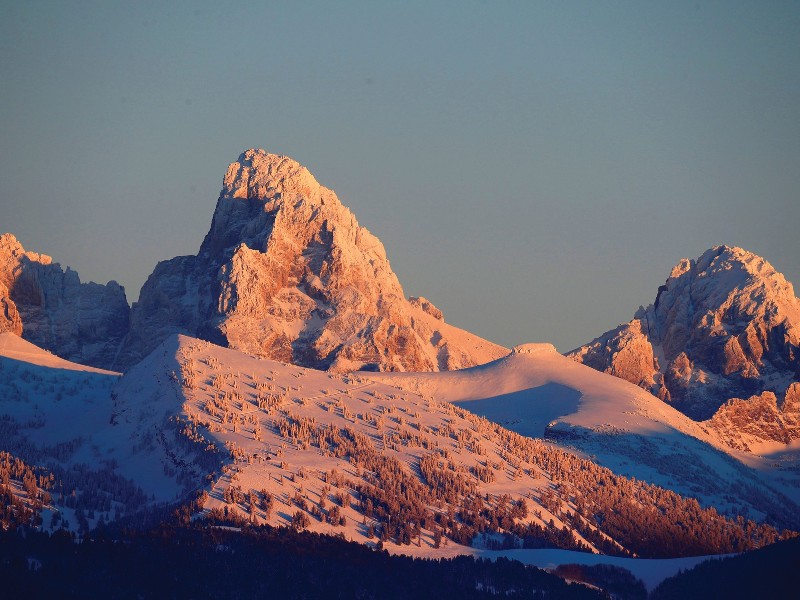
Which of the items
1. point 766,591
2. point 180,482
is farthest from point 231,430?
point 766,591

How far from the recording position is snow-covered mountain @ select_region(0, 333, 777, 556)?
533 feet

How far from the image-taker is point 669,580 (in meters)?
157

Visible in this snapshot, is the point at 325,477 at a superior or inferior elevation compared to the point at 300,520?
superior

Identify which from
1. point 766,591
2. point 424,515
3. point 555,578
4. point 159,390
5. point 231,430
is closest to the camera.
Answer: point 766,591

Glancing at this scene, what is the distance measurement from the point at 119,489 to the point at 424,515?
31615 mm

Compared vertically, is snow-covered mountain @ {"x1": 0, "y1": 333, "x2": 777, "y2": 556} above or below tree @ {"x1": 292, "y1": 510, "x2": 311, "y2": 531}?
above

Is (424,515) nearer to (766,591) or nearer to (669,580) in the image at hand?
(669,580)

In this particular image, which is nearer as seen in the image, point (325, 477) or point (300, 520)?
point (300, 520)

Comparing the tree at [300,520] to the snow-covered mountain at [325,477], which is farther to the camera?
the snow-covered mountain at [325,477]

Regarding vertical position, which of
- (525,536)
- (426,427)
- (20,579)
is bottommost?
(20,579)

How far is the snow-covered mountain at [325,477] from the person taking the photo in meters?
162

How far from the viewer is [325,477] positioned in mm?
170500

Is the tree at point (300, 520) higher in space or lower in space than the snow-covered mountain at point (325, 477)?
lower

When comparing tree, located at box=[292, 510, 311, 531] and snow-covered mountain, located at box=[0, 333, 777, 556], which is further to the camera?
snow-covered mountain, located at box=[0, 333, 777, 556]
